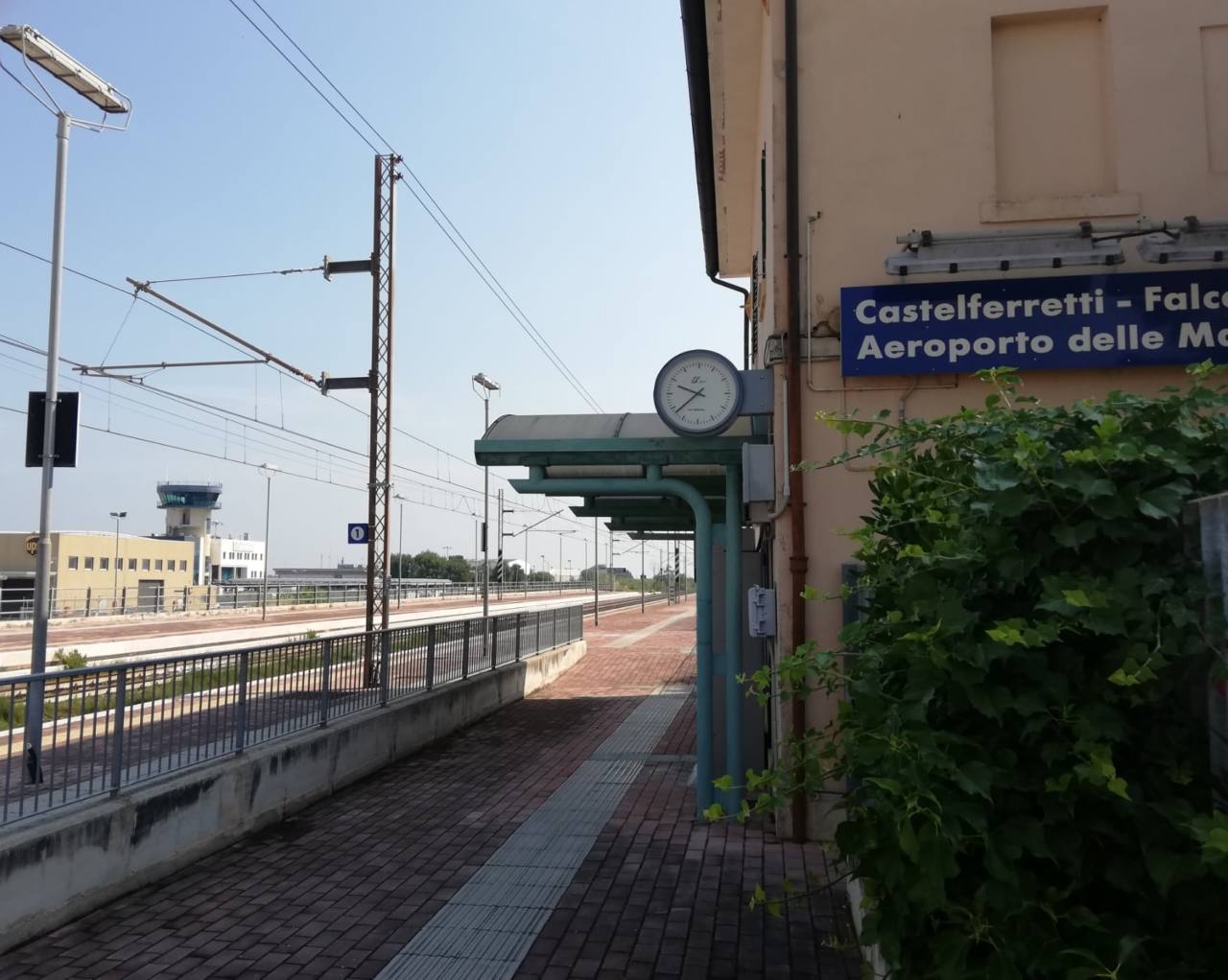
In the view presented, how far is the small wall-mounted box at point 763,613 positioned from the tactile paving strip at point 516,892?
1920 mm

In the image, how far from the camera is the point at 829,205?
288 inches

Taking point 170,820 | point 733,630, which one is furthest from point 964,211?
point 170,820

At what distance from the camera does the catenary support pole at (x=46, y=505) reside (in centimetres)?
548

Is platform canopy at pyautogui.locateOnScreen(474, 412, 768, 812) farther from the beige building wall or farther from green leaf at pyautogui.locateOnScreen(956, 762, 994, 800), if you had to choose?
the beige building wall

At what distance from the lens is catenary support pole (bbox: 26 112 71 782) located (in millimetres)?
5477

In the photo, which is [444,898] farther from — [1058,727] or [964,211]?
[964,211]

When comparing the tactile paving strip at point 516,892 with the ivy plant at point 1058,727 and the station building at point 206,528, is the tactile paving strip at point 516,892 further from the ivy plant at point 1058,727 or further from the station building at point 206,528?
the station building at point 206,528

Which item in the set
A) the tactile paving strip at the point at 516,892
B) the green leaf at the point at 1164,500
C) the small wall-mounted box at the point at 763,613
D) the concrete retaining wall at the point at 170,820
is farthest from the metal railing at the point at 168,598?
the green leaf at the point at 1164,500

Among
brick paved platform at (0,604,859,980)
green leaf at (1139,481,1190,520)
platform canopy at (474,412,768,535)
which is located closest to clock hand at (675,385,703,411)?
platform canopy at (474,412,768,535)

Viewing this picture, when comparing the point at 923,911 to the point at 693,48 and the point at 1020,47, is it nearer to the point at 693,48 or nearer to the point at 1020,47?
the point at 1020,47

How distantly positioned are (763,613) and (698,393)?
175cm

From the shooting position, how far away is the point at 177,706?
6656mm

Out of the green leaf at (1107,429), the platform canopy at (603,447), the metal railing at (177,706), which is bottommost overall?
the metal railing at (177,706)

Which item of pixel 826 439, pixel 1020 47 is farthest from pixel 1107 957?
pixel 1020 47
